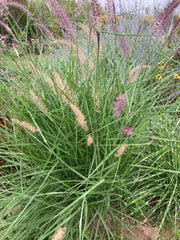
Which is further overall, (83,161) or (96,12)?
(83,161)

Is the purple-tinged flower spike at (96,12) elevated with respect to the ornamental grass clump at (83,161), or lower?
elevated

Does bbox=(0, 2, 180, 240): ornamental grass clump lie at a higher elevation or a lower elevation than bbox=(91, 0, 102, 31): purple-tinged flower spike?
lower

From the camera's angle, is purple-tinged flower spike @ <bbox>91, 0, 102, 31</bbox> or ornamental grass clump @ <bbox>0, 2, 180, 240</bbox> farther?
ornamental grass clump @ <bbox>0, 2, 180, 240</bbox>

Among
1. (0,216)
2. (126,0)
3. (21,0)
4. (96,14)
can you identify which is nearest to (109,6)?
(96,14)

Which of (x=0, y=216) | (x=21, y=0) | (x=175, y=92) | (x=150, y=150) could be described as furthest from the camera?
(x=21, y=0)

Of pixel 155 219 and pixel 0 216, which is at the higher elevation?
pixel 0 216

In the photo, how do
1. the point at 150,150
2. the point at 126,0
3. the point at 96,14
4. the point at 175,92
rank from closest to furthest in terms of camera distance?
the point at 96,14 < the point at 150,150 < the point at 175,92 < the point at 126,0

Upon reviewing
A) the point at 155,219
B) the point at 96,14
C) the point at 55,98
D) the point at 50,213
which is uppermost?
the point at 96,14

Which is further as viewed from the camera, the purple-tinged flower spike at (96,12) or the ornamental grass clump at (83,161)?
the ornamental grass clump at (83,161)

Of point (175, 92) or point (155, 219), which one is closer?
point (155, 219)

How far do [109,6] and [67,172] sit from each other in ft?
4.36

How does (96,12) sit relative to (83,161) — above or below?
above

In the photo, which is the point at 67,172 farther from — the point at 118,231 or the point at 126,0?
the point at 126,0

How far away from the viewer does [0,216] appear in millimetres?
1455
